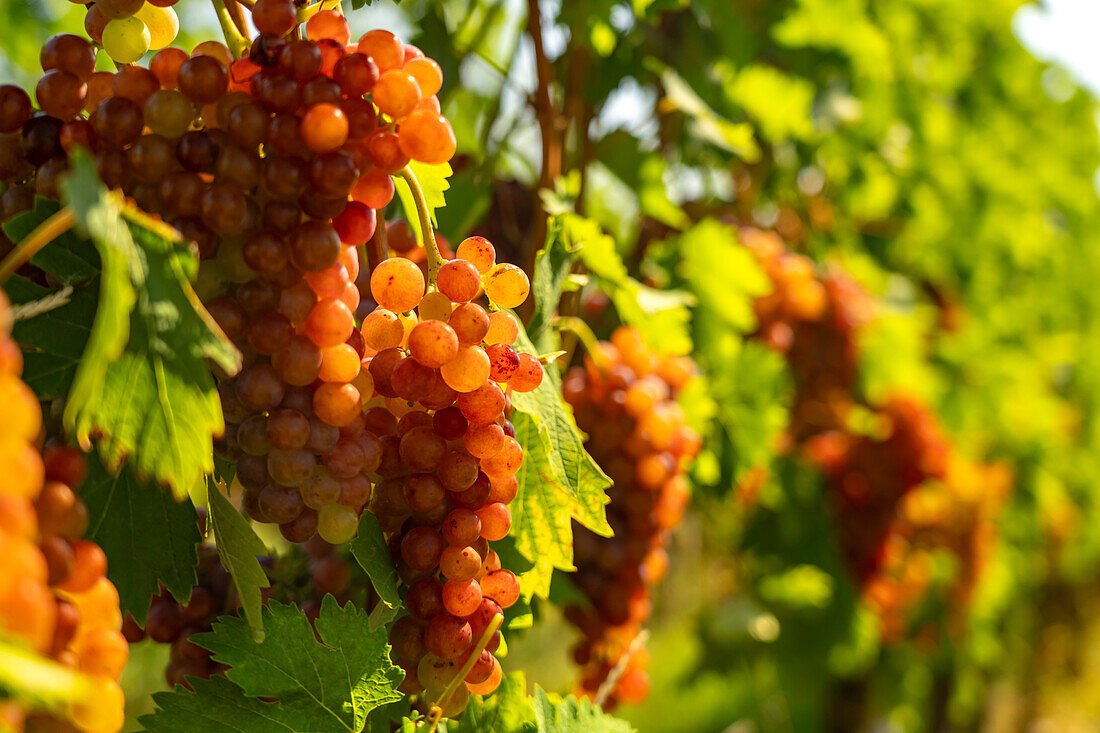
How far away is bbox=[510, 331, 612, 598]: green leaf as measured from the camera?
57 cm

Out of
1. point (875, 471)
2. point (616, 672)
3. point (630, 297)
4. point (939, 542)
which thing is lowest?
point (939, 542)

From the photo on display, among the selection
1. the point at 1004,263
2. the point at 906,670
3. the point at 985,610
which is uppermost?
the point at 1004,263

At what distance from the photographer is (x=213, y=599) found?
0.62 meters

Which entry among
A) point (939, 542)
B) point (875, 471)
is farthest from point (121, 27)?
point (939, 542)

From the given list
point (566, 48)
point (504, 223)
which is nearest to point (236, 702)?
point (504, 223)

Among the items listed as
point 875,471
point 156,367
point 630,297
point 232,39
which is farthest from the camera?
point 875,471

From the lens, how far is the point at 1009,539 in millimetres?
2809

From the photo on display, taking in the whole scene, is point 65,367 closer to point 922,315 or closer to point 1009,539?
point 922,315

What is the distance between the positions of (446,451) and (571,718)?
23 cm

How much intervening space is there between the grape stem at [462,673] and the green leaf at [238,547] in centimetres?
11

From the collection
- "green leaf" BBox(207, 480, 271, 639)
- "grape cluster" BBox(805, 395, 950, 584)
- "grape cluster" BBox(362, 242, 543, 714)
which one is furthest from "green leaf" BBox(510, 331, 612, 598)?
"grape cluster" BBox(805, 395, 950, 584)

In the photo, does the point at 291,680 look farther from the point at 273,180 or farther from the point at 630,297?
the point at 630,297

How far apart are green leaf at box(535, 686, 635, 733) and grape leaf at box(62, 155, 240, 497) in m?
0.29

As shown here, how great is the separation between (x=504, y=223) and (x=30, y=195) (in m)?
0.67
